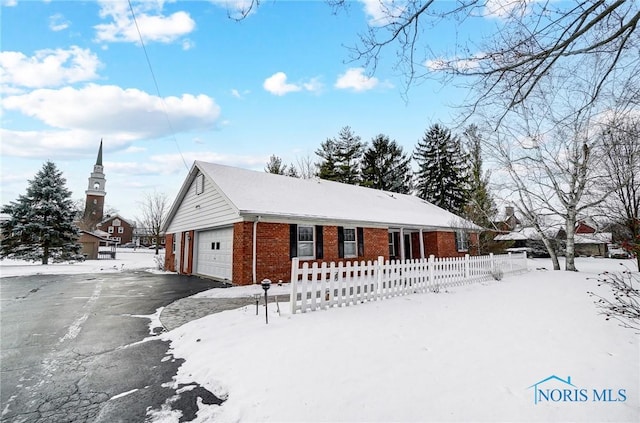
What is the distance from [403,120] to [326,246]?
7.96 meters

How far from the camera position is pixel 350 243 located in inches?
517

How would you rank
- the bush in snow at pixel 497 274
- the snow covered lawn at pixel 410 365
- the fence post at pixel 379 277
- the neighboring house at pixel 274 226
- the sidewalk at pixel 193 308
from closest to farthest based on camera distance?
1. the snow covered lawn at pixel 410 365
2. the sidewalk at pixel 193 308
3. the fence post at pixel 379 277
4. the neighboring house at pixel 274 226
5. the bush in snow at pixel 497 274

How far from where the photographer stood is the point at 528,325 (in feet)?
14.9

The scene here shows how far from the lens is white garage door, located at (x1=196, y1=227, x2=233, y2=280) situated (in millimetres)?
11281

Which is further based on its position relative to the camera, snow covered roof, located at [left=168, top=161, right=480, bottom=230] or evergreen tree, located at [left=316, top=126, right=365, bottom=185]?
evergreen tree, located at [left=316, top=126, right=365, bottom=185]

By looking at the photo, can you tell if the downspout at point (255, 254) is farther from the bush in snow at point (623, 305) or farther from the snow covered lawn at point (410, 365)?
the bush in snow at point (623, 305)

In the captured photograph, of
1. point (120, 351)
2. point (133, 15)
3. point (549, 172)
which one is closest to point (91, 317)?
point (120, 351)

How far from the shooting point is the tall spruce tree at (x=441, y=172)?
3225 centimetres

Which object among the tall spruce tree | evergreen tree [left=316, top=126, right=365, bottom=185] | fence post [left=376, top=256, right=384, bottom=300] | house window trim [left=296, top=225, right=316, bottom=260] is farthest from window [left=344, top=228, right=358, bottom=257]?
the tall spruce tree

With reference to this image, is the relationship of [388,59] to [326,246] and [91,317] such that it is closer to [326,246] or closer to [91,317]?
[91,317]

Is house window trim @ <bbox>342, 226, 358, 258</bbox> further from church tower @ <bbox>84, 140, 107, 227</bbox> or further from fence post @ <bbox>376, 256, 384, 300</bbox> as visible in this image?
church tower @ <bbox>84, 140, 107, 227</bbox>

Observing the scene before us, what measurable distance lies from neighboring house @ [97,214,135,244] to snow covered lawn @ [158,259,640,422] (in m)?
64.7

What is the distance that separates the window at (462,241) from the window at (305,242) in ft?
37.2

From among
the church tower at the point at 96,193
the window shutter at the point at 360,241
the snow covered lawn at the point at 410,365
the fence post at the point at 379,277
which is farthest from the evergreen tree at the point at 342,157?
the church tower at the point at 96,193
